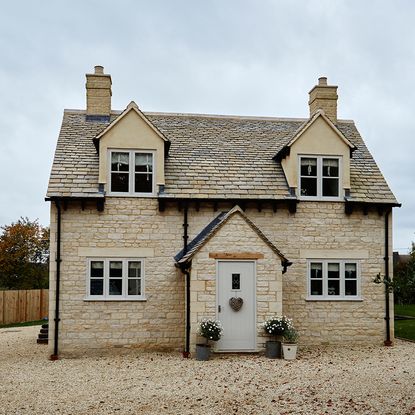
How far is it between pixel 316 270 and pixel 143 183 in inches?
261

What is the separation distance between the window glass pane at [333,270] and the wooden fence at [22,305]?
1970 centimetres

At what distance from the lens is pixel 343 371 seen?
14.7m

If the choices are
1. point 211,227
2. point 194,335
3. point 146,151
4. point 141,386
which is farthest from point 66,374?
point 146,151

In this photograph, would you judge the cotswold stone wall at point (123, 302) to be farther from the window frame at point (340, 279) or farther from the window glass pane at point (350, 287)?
the window glass pane at point (350, 287)

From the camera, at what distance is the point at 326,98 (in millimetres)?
23828

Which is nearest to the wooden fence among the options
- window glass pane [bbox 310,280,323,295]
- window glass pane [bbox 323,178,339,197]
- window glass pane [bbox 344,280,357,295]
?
window glass pane [bbox 310,280,323,295]

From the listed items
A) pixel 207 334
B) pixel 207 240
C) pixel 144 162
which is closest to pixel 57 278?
pixel 144 162

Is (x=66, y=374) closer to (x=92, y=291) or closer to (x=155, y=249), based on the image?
(x=92, y=291)

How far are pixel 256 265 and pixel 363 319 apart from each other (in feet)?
15.5

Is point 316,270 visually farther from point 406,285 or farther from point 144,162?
point 406,285

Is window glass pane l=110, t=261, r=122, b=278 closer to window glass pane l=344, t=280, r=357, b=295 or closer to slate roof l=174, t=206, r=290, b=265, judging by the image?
slate roof l=174, t=206, r=290, b=265

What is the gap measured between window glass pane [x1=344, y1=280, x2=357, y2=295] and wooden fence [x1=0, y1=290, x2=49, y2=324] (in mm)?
A: 20105

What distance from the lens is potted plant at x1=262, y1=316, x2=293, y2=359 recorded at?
56.1 feet

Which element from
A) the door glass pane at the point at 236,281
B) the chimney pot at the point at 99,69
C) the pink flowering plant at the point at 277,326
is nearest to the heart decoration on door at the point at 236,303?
the door glass pane at the point at 236,281
